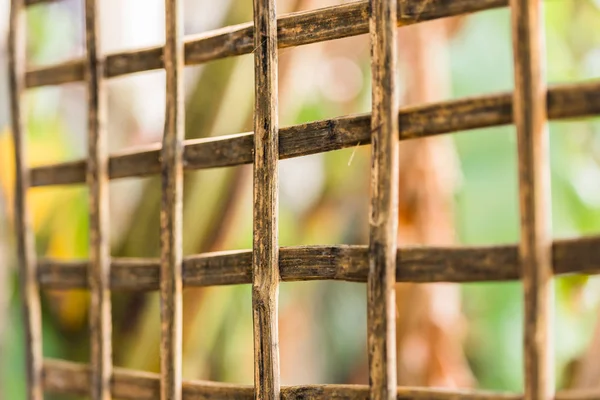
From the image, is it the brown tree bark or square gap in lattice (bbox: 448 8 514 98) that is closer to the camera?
the brown tree bark

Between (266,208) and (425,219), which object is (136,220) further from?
(266,208)

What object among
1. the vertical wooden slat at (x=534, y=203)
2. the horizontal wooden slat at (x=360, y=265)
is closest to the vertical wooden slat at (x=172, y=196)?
the horizontal wooden slat at (x=360, y=265)

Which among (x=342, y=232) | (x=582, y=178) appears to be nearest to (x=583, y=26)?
(x=582, y=178)

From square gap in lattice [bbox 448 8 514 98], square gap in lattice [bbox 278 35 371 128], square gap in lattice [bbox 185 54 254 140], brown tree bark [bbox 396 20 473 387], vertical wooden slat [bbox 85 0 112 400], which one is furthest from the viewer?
square gap in lattice [bbox 448 8 514 98]

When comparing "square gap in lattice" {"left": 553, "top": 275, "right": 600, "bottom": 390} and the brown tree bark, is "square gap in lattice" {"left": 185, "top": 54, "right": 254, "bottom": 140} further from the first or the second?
"square gap in lattice" {"left": 553, "top": 275, "right": 600, "bottom": 390}

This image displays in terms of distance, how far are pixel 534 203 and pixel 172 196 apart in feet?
1.06

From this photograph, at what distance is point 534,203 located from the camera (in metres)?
0.42

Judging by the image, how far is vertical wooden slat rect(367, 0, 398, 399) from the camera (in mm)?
469

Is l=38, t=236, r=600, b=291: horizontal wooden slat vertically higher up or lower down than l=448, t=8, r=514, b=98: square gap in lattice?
lower down

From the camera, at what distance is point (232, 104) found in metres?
1.05

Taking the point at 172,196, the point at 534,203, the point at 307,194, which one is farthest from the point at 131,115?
the point at 534,203

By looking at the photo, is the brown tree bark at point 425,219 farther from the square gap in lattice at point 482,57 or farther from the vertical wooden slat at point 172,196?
the vertical wooden slat at point 172,196

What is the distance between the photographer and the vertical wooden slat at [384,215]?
0.47 meters

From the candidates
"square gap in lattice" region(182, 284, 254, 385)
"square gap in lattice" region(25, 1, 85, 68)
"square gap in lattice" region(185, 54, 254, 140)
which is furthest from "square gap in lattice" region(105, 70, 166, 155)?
"square gap in lattice" region(182, 284, 254, 385)
